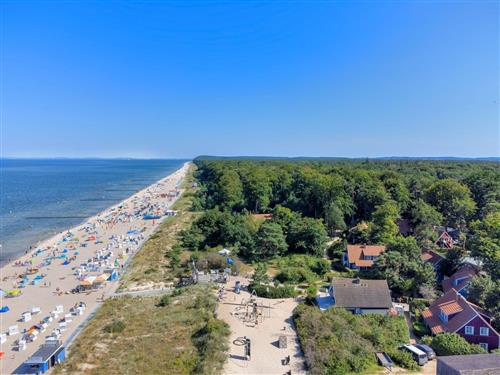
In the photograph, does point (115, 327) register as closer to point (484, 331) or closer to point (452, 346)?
point (452, 346)

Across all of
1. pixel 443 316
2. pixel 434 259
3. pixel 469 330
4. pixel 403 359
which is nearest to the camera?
pixel 403 359

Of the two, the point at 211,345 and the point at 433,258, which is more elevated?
the point at 433,258

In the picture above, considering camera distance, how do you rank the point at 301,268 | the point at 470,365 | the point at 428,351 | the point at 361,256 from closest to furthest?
the point at 470,365 → the point at 428,351 → the point at 301,268 → the point at 361,256

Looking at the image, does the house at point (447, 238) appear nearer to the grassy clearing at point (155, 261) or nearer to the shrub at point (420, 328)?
the shrub at point (420, 328)

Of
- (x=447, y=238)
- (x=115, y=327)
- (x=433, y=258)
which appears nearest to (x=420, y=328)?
(x=433, y=258)

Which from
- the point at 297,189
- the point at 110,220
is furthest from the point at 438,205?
the point at 110,220

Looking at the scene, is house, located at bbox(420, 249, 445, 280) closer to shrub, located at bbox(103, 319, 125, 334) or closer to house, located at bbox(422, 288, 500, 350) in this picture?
house, located at bbox(422, 288, 500, 350)

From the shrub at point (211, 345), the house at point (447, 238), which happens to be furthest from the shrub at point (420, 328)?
the house at point (447, 238)
